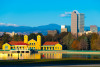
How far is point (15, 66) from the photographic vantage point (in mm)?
35531

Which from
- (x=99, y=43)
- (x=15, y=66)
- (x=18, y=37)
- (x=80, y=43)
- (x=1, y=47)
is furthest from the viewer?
(x=18, y=37)

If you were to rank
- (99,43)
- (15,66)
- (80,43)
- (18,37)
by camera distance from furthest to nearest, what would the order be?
1. (18,37)
2. (80,43)
3. (99,43)
4. (15,66)

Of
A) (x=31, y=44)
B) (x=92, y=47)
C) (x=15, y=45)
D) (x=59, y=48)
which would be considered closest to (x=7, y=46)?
(x=15, y=45)

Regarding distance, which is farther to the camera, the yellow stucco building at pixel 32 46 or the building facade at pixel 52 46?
the building facade at pixel 52 46

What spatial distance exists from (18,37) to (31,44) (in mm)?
28749

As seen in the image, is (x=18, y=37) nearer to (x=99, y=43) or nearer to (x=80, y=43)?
(x=80, y=43)

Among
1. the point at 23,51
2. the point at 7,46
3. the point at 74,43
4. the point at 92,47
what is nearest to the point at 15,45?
the point at 7,46

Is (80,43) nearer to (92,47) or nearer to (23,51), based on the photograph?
(92,47)

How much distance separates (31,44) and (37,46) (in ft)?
9.85

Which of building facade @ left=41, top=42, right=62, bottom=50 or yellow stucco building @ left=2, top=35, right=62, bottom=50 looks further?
building facade @ left=41, top=42, right=62, bottom=50

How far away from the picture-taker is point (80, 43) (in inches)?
4264

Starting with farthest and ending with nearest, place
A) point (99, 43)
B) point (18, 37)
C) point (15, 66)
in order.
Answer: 1. point (18, 37)
2. point (99, 43)
3. point (15, 66)

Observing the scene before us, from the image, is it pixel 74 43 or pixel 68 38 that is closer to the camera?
pixel 74 43

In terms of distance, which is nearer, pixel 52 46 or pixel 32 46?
pixel 52 46
